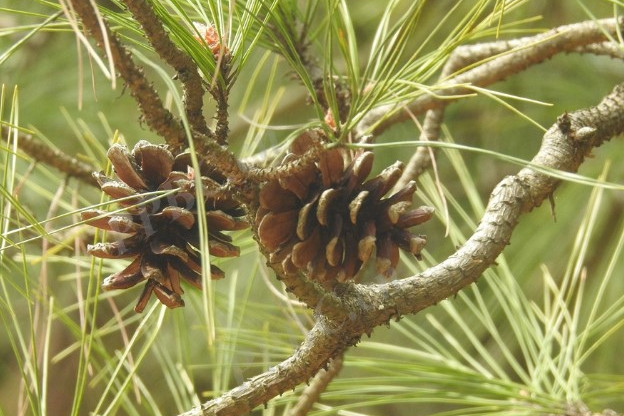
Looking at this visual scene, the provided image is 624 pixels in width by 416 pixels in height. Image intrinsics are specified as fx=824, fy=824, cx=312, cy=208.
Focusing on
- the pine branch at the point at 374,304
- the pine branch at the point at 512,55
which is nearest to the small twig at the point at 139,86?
the pine branch at the point at 374,304

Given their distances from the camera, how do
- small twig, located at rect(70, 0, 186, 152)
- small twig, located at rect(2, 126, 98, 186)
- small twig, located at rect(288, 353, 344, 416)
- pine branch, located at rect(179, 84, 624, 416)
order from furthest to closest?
small twig, located at rect(2, 126, 98, 186)
small twig, located at rect(288, 353, 344, 416)
pine branch, located at rect(179, 84, 624, 416)
small twig, located at rect(70, 0, 186, 152)

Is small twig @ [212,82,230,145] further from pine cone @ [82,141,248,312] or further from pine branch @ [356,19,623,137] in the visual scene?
pine branch @ [356,19,623,137]

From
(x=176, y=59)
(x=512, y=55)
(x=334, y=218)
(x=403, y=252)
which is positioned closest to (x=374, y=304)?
(x=334, y=218)

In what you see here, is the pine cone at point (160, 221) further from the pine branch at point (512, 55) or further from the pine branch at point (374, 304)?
the pine branch at point (512, 55)

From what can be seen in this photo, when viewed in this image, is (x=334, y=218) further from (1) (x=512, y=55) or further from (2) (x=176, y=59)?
(1) (x=512, y=55)

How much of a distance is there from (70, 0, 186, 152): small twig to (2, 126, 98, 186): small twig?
1.32 ft

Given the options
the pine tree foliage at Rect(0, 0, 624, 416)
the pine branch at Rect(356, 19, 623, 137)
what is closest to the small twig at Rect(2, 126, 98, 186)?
the pine tree foliage at Rect(0, 0, 624, 416)

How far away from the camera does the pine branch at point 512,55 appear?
2.24 feet

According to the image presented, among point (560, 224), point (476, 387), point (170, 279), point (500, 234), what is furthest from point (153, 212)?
point (560, 224)

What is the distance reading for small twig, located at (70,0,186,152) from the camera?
367 mm

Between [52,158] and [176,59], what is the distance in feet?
1.32

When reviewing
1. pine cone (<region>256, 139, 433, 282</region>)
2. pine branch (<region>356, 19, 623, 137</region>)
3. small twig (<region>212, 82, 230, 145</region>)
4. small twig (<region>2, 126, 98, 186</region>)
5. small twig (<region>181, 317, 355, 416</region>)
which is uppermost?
pine branch (<region>356, 19, 623, 137</region>)

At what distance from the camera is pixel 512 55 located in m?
0.74

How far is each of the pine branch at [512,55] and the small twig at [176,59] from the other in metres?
0.25
